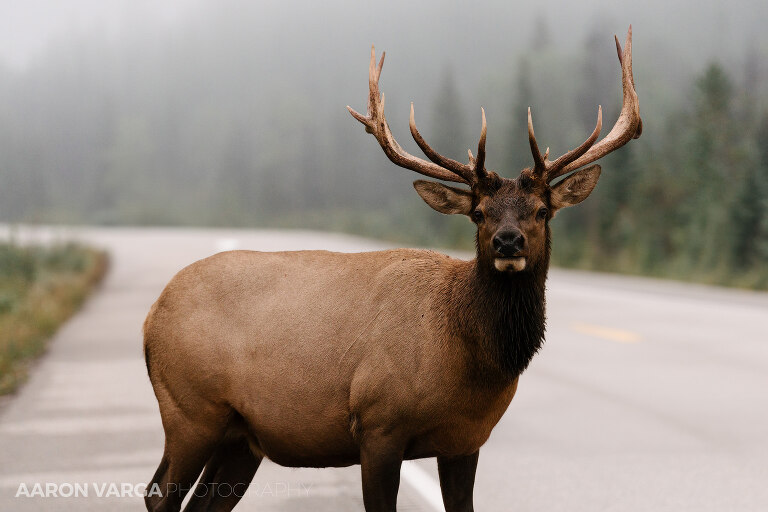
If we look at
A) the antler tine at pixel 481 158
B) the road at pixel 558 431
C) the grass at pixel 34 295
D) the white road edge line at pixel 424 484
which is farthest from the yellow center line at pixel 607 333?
the antler tine at pixel 481 158

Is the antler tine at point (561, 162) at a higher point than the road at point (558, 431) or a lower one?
higher

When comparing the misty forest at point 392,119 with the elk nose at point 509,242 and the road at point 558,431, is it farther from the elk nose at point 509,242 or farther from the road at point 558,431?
the elk nose at point 509,242

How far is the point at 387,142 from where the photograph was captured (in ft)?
17.7

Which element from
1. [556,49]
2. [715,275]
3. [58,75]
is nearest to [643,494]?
[715,275]

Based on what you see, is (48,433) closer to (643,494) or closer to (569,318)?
(643,494)

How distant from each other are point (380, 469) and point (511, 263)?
43.2 inches

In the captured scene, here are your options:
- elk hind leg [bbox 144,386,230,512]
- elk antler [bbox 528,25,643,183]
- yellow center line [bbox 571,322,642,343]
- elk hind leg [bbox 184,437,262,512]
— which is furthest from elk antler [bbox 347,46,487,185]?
yellow center line [bbox 571,322,642,343]

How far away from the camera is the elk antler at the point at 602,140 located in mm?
4891

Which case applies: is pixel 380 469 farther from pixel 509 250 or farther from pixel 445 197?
pixel 445 197

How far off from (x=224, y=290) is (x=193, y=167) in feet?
451

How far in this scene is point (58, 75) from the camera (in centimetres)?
17150

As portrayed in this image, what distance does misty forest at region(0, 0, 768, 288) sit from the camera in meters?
35.7

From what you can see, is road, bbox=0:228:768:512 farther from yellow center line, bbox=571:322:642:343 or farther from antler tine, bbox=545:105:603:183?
antler tine, bbox=545:105:603:183

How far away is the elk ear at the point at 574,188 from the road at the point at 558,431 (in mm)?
2363
